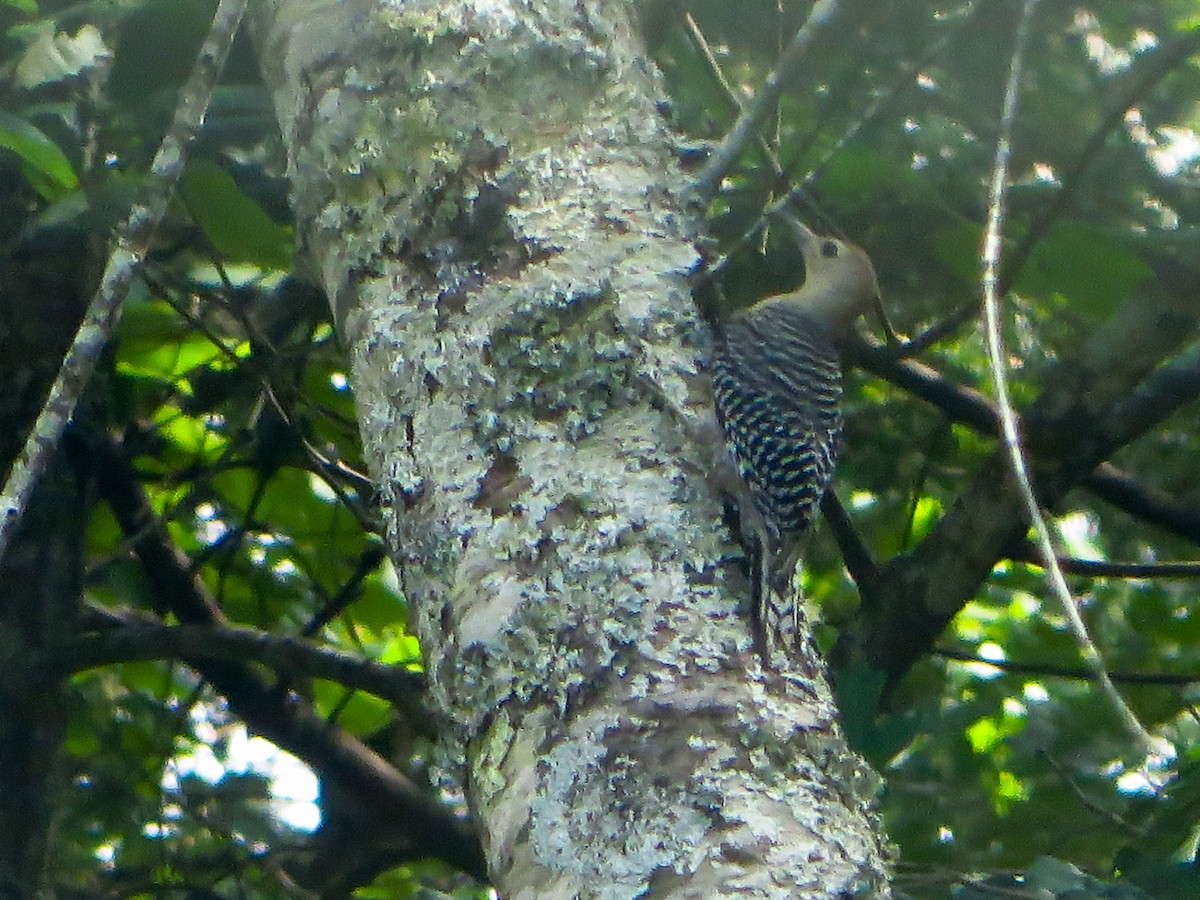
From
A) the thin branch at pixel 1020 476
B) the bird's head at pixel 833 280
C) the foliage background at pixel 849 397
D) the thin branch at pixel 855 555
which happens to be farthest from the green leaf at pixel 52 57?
the thin branch at pixel 855 555

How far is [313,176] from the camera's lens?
8.95 feet

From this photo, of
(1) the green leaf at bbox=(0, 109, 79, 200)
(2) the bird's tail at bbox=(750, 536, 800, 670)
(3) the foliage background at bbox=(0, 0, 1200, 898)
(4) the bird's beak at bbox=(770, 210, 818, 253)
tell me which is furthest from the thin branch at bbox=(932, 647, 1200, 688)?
(1) the green leaf at bbox=(0, 109, 79, 200)

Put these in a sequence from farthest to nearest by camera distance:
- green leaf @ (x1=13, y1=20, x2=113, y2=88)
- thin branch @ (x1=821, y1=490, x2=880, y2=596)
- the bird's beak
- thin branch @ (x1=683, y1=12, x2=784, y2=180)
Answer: the bird's beak → thin branch @ (x1=821, y1=490, x2=880, y2=596) → thin branch @ (x1=683, y1=12, x2=784, y2=180) → green leaf @ (x1=13, y1=20, x2=113, y2=88)

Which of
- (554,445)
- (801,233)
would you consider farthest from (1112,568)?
(554,445)

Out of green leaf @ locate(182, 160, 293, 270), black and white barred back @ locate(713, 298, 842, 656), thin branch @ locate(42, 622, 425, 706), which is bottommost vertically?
thin branch @ locate(42, 622, 425, 706)

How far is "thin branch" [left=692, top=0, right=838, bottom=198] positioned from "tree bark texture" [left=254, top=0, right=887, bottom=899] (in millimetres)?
61

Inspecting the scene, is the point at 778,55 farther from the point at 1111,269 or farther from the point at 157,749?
the point at 157,749

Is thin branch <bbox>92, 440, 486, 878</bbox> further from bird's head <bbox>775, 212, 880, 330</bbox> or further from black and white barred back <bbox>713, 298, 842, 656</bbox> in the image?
bird's head <bbox>775, 212, 880, 330</bbox>

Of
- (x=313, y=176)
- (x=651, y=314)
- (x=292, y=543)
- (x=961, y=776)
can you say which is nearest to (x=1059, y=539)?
(x=961, y=776)

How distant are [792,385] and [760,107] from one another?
1279mm

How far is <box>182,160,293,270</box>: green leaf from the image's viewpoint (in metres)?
3.13

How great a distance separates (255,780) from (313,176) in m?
2.49

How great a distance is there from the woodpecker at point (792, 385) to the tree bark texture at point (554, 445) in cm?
27

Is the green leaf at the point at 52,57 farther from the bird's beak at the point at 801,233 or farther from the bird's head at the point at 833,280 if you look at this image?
the bird's beak at the point at 801,233
